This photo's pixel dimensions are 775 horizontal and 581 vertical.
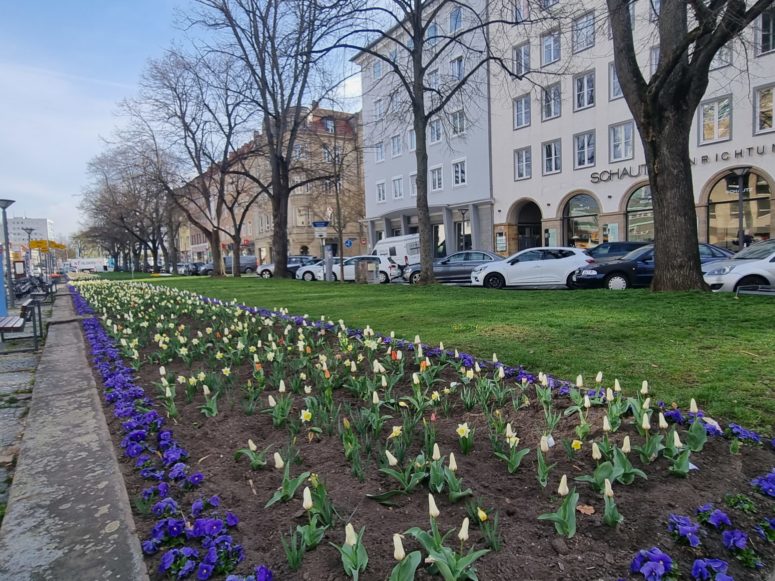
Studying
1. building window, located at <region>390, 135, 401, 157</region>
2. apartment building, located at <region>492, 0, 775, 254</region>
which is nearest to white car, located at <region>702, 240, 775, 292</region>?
apartment building, located at <region>492, 0, 775, 254</region>

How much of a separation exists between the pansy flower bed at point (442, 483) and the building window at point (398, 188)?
125 feet

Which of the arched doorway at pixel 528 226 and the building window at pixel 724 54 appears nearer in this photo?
the building window at pixel 724 54

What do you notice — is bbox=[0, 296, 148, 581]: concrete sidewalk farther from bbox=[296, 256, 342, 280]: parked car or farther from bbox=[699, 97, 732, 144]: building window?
bbox=[699, 97, 732, 144]: building window

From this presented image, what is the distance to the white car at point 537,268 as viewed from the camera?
1734 centimetres

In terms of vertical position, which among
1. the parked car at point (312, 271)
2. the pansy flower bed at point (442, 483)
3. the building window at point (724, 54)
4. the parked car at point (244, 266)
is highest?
the building window at point (724, 54)

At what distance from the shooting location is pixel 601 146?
92.3 feet

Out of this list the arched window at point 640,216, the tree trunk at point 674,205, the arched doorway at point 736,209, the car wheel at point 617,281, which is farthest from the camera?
the arched window at point 640,216

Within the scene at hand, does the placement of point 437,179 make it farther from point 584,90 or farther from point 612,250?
point 612,250

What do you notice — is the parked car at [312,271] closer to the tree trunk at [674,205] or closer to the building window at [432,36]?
the building window at [432,36]

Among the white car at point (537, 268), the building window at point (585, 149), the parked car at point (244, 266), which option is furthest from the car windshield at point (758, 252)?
the parked car at point (244, 266)

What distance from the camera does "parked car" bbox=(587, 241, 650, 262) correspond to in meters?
18.8

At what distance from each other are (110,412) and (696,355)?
5247mm

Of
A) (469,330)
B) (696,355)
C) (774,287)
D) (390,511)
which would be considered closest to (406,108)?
(774,287)

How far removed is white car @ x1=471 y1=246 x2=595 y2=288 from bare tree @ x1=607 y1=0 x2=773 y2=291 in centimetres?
604
